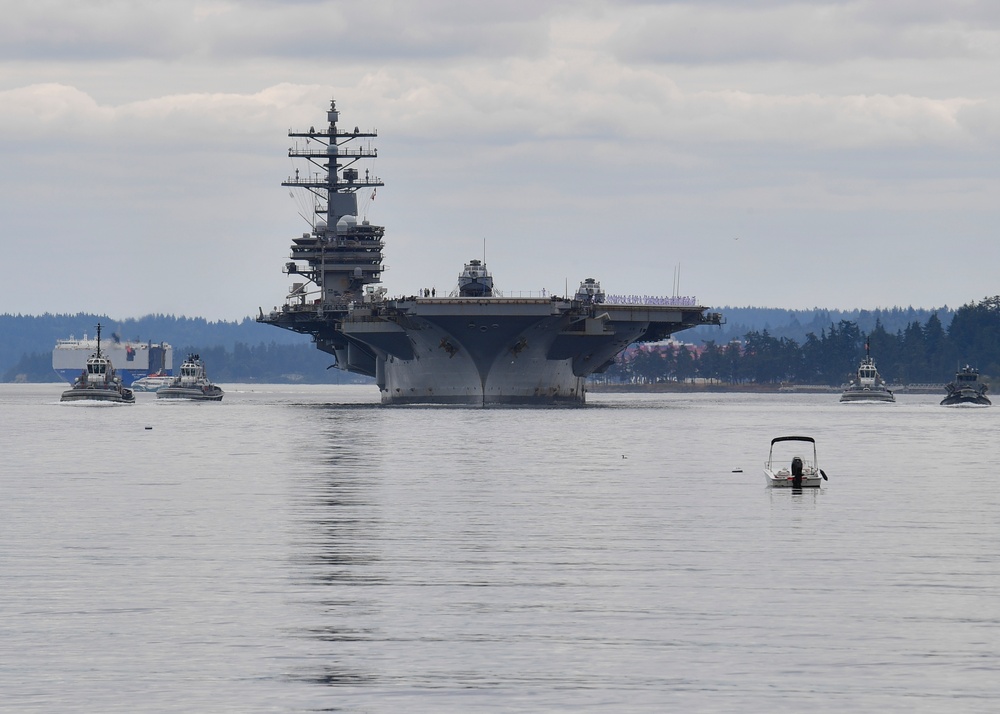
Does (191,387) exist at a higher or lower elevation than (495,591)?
higher

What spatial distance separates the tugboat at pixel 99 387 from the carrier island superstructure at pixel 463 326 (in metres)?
26.5

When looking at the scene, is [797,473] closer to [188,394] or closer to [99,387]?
[99,387]

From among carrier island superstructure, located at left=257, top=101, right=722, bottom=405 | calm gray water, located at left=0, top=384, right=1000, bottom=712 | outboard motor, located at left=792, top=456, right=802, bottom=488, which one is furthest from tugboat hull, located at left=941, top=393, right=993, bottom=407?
outboard motor, located at left=792, top=456, right=802, bottom=488

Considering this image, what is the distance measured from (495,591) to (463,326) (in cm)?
8403

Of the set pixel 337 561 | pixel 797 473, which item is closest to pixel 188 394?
pixel 797 473

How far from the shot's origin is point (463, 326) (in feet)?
358

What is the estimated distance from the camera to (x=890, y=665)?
1923 centimetres

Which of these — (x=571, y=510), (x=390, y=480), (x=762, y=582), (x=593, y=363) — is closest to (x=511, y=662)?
(x=762, y=582)

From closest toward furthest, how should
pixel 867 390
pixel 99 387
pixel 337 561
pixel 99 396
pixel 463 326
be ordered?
pixel 337 561 → pixel 463 326 → pixel 99 396 → pixel 99 387 → pixel 867 390

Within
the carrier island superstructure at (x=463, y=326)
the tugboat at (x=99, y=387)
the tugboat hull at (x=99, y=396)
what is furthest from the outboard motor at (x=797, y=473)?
the tugboat hull at (x=99, y=396)

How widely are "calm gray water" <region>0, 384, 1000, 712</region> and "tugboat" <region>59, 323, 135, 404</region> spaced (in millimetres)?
106438

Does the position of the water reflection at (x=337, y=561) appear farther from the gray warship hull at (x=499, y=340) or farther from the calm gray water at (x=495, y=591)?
the gray warship hull at (x=499, y=340)

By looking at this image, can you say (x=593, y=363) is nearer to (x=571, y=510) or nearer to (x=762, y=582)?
(x=571, y=510)

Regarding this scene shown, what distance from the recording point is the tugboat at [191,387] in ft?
626
